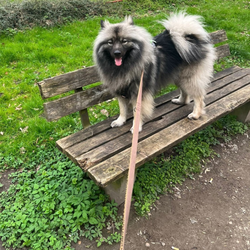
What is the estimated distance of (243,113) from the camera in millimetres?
3527

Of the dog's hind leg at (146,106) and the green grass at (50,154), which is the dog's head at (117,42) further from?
the green grass at (50,154)

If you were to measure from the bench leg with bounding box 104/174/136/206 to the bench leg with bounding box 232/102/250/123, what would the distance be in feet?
7.76

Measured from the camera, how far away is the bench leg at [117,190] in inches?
86.9

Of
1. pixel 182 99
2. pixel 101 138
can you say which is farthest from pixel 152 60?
pixel 101 138

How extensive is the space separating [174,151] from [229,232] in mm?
1147

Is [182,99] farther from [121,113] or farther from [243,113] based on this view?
[243,113]

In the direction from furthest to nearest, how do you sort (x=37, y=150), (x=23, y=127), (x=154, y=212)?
(x=23, y=127) < (x=37, y=150) < (x=154, y=212)

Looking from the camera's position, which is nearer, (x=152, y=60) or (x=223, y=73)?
(x=152, y=60)

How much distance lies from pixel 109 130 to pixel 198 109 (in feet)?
3.75

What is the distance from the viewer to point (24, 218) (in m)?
2.10

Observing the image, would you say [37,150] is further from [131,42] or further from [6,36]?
[6,36]

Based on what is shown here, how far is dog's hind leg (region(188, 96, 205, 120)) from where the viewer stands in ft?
8.96

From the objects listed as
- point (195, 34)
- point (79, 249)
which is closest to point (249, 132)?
point (195, 34)

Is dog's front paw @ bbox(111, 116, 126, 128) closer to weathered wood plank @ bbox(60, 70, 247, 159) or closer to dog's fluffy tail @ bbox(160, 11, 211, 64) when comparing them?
weathered wood plank @ bbox(60, 70, 247, 159)
